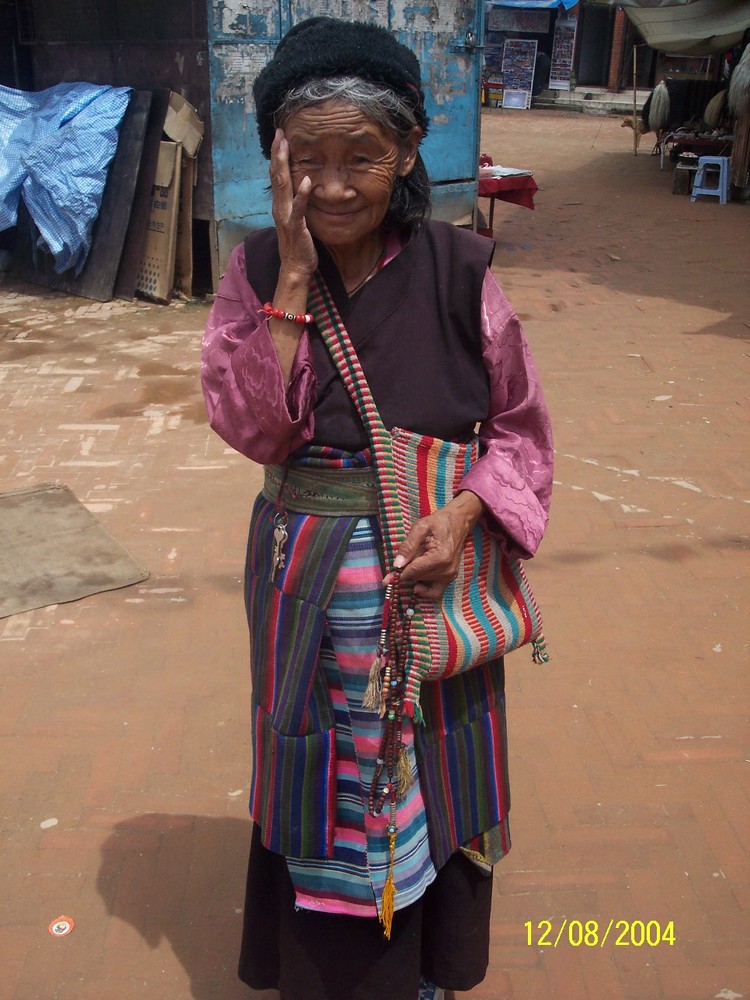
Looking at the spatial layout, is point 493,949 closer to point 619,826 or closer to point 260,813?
point 619,826

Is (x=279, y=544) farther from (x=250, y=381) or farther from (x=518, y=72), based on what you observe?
(x=518, y=72)

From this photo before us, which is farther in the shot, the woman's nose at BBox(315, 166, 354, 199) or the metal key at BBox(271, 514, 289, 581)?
the metal key at BBox(271, 514, 289, 581)

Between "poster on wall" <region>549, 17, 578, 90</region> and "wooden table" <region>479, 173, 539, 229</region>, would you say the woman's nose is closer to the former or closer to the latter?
"wooden table" <region>479, 173, 539, 229</region>

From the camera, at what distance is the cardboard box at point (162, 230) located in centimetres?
782

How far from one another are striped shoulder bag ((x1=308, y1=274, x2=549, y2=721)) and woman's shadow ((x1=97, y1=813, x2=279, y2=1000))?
1042mm

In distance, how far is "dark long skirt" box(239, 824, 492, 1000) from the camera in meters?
1.82

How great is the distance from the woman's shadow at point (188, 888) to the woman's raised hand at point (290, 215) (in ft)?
5.35

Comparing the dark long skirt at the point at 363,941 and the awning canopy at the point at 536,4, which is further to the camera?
the awning canopy at the point at 536,4

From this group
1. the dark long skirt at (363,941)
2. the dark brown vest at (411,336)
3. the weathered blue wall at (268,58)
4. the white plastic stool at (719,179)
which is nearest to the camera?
the dark brown vest at (411,336)

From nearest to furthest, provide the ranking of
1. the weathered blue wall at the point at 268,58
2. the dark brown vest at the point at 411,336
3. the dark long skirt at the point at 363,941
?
the dark brown vest at the point at 411,336 < the dark long skirt at the point at 363,941 < the weathered blue wall at the point at 268,58

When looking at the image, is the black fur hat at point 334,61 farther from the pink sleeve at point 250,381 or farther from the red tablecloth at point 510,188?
the red tablecloth at point 510,188

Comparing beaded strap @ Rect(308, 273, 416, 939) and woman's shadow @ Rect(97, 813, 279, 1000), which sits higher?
beaded strap @ Rect(308, 273, 416, 939)

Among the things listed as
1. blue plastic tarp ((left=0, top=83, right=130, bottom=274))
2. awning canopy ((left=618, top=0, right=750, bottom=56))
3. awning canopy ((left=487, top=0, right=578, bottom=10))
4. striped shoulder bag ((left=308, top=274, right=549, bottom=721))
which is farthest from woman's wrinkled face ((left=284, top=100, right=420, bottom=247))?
awning canopy ((left=487, top=0, right=578, bottom=10))
